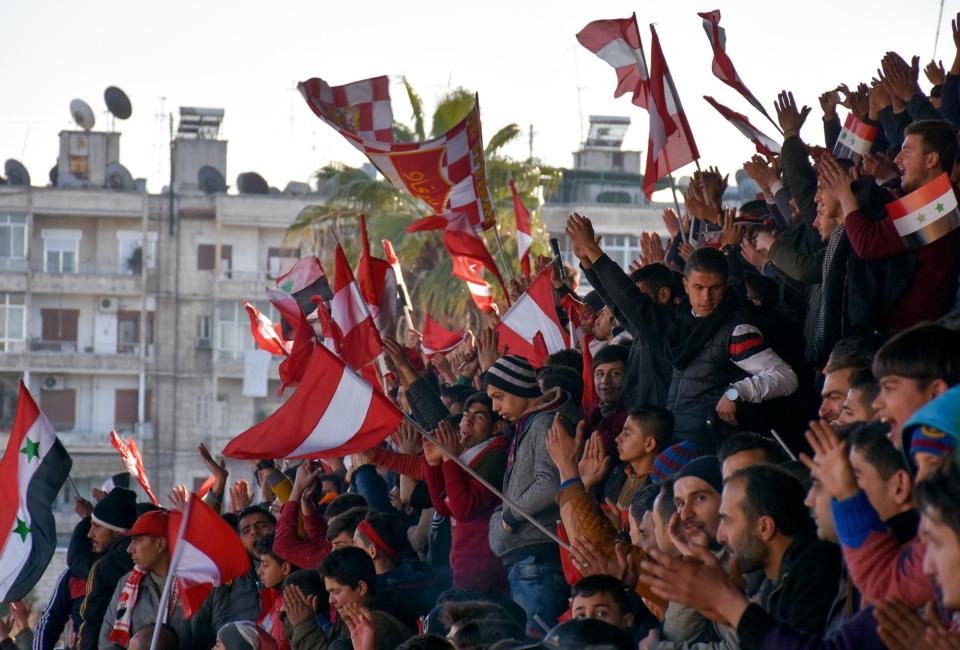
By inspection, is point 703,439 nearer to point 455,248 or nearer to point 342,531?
point 342,531

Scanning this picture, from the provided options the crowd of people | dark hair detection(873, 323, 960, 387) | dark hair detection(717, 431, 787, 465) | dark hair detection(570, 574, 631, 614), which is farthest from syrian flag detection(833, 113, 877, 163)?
dark hair detection(873, 323, 960, 387)

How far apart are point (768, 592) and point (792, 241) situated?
3.22 metres

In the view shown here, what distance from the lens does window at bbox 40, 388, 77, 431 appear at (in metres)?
49.8

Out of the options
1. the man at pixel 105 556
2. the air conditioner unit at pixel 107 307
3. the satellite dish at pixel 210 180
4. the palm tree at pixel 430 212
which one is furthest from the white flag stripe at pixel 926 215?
the air conditioner unit at pixel 107 307

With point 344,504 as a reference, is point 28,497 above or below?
below

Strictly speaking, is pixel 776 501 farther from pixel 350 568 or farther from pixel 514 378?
pixel 514 378

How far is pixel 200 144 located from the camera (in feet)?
165

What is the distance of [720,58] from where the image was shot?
10.9m

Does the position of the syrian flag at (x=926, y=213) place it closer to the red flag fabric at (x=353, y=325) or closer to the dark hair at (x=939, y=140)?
the dark hair at (x=939, y=140)

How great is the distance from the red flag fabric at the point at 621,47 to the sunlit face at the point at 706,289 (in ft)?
12.7

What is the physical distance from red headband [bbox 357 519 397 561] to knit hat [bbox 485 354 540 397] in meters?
1.01

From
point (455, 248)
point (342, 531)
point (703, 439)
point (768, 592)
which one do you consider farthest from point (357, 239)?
point (768, 592)

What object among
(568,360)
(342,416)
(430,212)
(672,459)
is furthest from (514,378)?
(430,212)

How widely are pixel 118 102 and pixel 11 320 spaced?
7.60m
